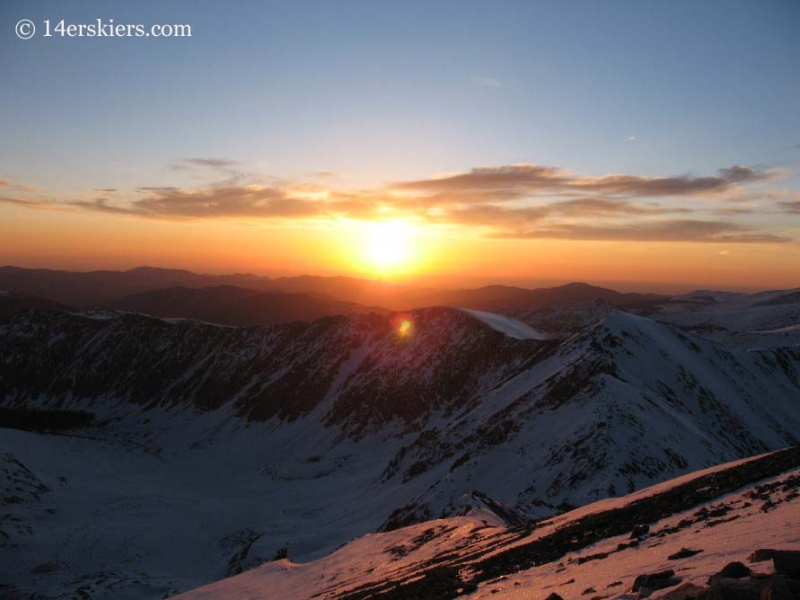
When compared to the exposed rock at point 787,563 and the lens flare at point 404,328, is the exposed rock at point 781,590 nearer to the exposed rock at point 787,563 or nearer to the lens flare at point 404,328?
the exposed rock at point 787,563

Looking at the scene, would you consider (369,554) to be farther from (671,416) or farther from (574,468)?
(671,416)

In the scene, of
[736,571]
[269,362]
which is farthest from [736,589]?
[269,362]

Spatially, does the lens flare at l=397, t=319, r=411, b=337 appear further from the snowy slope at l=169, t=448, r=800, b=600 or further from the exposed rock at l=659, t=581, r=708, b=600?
the exposed rock at l=659, t=581, r=708, b=600

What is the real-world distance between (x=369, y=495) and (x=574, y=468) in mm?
30568

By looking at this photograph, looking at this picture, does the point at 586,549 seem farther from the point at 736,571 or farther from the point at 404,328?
the point at 404,328

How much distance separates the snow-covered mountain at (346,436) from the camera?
4966cm

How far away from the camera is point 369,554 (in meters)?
32.1

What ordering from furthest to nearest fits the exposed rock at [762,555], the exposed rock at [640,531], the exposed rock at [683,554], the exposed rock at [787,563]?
1. the exposed rock at [640,531]
2. the exposed rock at [683,554]
3. the exposed rock at [762,555]
4. the exposed rock at [787,563]

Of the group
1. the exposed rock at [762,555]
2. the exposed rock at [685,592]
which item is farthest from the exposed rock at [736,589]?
the exposed rock at [762,555]

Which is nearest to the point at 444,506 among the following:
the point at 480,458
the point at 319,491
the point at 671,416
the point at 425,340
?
the point at 480,458

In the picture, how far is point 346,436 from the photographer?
98125 millimetres

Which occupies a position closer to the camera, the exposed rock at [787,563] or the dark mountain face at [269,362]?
the exposed rock at [787,563]

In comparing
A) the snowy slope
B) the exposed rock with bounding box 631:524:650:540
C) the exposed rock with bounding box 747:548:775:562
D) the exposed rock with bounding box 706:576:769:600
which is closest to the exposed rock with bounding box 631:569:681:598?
the snowy slope

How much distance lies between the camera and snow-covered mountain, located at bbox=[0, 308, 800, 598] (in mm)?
49656
